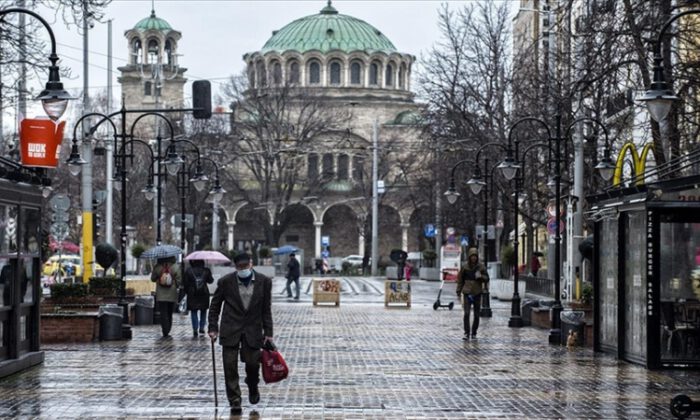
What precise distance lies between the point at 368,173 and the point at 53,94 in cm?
8831

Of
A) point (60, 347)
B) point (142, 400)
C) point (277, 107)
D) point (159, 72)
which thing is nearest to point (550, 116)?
point (60, 347)

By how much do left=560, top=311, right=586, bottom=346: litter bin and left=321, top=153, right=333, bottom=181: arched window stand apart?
248ft

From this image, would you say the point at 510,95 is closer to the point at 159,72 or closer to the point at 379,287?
the point at 379,287

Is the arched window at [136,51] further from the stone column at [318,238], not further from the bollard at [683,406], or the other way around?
the bollard at [683,406]

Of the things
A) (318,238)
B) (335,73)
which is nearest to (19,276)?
(318,238)

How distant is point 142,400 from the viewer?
53.4ft

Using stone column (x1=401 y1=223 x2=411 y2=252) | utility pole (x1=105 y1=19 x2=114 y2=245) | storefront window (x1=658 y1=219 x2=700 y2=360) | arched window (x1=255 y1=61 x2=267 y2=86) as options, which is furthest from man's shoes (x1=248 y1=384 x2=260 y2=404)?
stone column (x1=401 y1=223 x2=411 y2=252)

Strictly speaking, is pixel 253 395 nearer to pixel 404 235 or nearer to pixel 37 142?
pixel 37 142

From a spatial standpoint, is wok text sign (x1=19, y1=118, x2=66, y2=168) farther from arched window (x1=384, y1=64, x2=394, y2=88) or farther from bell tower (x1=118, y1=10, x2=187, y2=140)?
arched window (x1=384, y1=64, x2=394, y2=88)

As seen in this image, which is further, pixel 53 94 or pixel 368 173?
pixel 368 173

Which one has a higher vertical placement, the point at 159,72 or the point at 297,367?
the point at 159,72

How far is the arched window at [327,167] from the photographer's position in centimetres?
10206

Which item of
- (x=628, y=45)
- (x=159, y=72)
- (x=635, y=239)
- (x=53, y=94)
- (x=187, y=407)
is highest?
(x=159, y=72)

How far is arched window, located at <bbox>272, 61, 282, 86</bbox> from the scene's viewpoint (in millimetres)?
99456
